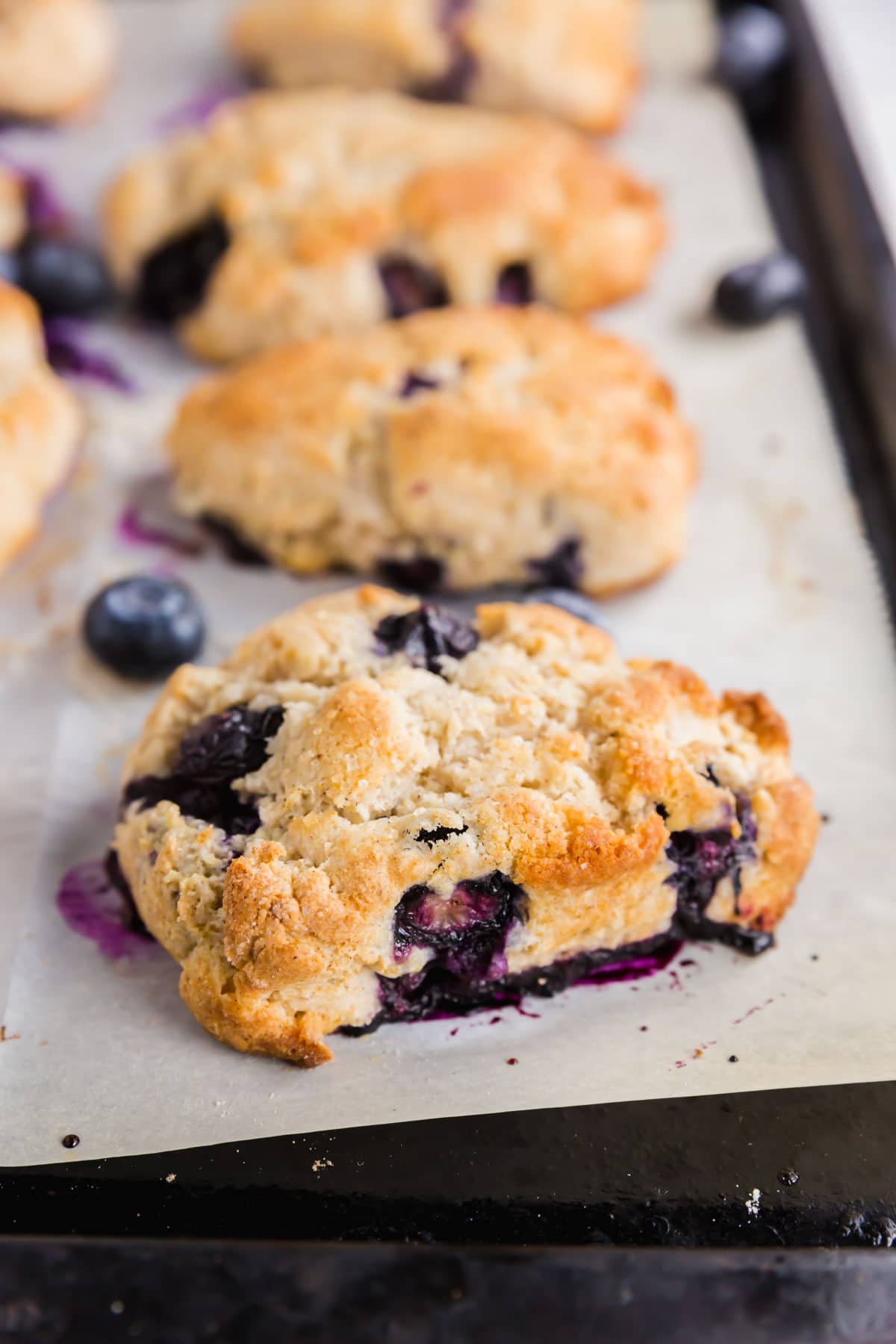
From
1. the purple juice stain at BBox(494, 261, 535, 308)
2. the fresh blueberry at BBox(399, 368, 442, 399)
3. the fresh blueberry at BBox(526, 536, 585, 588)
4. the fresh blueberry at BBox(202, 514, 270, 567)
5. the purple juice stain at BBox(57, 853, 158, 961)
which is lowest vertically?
the purple juice stain at BBox(57, 853, 158, 961)

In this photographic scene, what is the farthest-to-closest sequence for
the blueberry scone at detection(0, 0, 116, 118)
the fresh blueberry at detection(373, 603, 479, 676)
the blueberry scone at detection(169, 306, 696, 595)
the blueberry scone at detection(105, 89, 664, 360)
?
the blueberry scone at detection(0, 0, 116, 118) → the blueberry scone at detection(105, 89, 664, 360) → the blueberry scone at detection(169, 306, 696, 595) → the fresh blueberry at detection(373, 603, 479, 676)

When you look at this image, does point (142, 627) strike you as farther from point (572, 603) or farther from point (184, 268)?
point (184, 268)

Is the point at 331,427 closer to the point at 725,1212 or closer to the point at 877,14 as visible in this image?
the point at 725,1212

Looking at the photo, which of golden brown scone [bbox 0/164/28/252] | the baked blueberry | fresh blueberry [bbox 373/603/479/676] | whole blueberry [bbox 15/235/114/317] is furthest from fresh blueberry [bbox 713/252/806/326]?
golden brown scone [bbox 0/164/28/252]

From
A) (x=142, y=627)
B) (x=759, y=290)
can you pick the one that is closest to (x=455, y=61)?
(x=759, y=290)

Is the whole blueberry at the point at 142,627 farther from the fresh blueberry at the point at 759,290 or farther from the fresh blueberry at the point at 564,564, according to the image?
the fresh blueberry at the point at 759,290

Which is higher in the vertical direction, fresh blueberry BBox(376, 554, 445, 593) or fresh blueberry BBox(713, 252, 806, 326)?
fresh blueberry BBox(713, 252, 806, 326)

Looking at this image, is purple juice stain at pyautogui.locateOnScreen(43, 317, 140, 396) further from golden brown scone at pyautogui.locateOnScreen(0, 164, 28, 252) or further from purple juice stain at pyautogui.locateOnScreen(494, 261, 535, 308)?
purple juice stain at pyautogui.locateOnScreen(494, 261, 535, 308)
